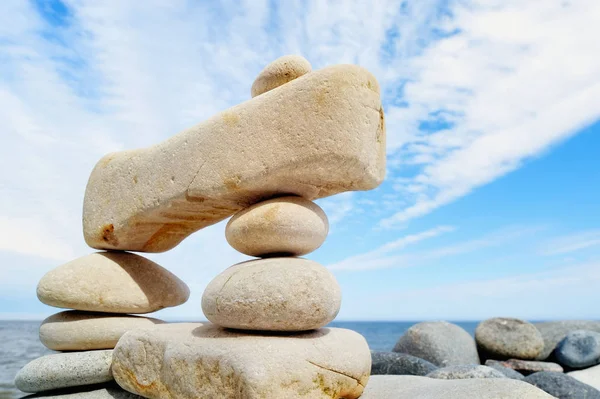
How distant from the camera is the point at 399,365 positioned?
7.04 metres

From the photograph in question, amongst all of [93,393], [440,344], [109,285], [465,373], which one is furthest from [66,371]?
[440,344]

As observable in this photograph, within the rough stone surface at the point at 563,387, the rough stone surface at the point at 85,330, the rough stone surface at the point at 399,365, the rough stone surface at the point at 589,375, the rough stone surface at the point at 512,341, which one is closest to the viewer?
the rough stone surface at the point at 85,330

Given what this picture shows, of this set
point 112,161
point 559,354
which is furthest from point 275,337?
point 559,354

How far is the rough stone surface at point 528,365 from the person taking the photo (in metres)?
9.35

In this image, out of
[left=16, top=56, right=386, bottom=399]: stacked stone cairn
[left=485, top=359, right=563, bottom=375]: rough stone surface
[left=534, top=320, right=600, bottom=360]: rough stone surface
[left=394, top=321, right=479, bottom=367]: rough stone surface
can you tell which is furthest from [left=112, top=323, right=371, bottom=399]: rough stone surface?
[left=534, top=320, right=600, bottom=360]: rough stone surface

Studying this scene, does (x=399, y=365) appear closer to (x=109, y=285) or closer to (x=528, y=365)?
(x=528, y=365)

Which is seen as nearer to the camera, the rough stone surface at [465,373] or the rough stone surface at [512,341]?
the rough stone surface at [465,373]

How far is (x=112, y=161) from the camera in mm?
5117

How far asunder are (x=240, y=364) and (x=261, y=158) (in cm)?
163

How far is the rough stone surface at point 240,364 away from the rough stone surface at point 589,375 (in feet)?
21.9

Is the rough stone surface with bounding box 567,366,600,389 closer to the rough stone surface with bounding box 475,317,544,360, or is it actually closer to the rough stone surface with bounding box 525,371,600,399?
the rough stone surface with bounding box 475,317,544,360

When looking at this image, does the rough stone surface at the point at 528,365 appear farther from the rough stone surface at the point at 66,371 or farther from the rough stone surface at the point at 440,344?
the rough stone surface at the point at 66,371

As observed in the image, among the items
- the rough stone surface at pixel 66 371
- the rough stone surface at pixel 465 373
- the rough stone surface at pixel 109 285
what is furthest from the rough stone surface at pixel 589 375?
the rough stone surface at pixel 66 371

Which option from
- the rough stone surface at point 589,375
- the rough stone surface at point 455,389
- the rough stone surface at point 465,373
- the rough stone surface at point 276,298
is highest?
the rough stone surface at point 276,298
